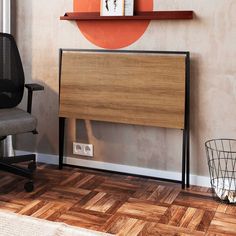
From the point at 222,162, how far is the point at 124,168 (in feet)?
2.38

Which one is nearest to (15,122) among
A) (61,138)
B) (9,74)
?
(9,74)

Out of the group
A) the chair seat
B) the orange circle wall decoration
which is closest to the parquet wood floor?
the chair seat

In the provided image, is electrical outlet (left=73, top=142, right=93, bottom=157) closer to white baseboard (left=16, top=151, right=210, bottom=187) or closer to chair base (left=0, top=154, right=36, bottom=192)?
white baseboard (left=16, top=151, right=210, bottom=187)

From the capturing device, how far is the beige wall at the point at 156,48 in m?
2.89

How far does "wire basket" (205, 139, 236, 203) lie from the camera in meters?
2.90

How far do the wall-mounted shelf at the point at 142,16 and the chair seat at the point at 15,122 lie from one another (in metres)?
0.80

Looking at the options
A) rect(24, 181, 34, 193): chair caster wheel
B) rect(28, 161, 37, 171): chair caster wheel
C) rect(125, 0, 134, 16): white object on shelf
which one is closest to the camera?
rect(24, 181, 34, 193): chair caster wheel

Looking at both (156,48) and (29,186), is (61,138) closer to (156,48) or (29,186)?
(29,186)

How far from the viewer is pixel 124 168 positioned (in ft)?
10.8

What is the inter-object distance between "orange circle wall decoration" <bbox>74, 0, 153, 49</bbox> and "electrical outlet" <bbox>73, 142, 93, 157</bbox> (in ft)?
2.52

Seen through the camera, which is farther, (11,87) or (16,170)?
(11,87)

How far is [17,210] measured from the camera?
2.59m

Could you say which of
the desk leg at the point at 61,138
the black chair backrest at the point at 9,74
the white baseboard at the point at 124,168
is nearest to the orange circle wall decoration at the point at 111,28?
the black chair backrest at the point at 9,74

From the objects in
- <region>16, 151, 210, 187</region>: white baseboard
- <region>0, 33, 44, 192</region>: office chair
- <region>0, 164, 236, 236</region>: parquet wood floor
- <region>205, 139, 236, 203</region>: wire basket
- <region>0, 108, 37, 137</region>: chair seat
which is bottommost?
<region>0, 164, 236, 236</region>: parquet wood floor
